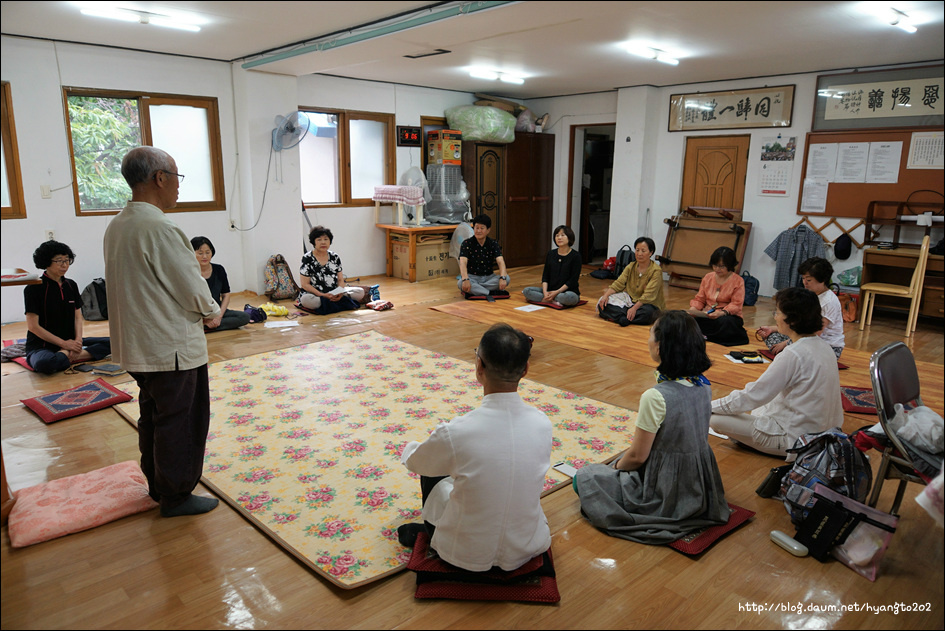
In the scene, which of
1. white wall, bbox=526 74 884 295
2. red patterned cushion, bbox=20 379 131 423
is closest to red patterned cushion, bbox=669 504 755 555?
red patterned cushion, bbox=20 379 131 423

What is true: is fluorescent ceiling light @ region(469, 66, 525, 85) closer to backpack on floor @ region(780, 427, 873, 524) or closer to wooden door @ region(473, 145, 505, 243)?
wooden door @ region(473, 145, 505, 243)

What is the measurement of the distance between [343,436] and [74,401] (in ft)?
5.39

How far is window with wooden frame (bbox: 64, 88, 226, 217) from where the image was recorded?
18.6 ft

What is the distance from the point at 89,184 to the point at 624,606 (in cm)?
586

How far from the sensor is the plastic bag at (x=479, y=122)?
27.0 feet

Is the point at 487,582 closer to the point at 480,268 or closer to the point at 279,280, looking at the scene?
the point at 480,268

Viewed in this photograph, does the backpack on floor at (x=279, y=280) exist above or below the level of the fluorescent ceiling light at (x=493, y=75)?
below

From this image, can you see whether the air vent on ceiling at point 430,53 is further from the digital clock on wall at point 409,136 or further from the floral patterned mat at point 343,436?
the floral patterned mat at point 343,436

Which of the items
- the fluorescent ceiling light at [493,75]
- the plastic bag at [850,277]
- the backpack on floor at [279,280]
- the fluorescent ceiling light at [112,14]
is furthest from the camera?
the fluorescent ceiling light at [493,75]

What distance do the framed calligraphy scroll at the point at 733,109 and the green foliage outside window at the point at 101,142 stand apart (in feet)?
19.8

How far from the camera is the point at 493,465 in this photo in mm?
1872

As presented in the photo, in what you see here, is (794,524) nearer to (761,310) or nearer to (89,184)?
(761,310)

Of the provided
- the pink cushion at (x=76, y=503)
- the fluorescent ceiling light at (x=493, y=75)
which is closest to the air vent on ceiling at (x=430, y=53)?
the fluorescent ceiling light at (x=493, y=75)

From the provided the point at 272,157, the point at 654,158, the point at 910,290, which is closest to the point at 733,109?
the point at 654,158
